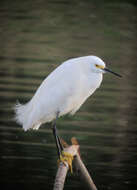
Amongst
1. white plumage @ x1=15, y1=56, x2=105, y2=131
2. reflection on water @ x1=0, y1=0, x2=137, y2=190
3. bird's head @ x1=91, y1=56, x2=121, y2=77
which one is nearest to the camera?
bird's head @ x1=91, y1=56, x2=121, y2=77

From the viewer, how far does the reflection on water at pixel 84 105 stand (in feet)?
21.5

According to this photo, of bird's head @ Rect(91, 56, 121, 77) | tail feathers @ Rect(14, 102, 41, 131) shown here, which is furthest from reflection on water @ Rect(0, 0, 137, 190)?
bird's head @ Rect(91, 56, 121, 77)

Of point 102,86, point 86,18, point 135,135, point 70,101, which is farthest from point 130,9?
point 70,101

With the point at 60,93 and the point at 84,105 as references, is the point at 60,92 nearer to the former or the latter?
the point at 60,93

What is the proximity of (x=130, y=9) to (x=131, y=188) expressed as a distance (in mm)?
13702

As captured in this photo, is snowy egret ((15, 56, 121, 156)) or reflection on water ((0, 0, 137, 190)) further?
reflection on water ((0, 0, 137, 190))

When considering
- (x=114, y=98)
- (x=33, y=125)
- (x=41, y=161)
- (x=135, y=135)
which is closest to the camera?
(x=33, y=125)

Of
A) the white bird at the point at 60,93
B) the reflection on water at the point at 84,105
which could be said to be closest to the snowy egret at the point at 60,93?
the white bird at the point at 60,93

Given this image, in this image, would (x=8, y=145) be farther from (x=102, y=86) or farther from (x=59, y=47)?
(x=59, y=47)

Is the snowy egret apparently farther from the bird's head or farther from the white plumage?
the bird's head

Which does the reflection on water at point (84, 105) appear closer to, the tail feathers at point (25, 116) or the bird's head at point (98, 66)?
the tail feathers at point (25, 116)

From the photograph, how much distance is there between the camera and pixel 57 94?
4711 mm

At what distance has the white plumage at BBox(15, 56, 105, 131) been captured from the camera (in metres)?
4.55

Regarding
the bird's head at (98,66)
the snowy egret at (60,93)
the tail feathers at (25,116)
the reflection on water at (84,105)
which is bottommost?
the reflection on water at (84,105)
